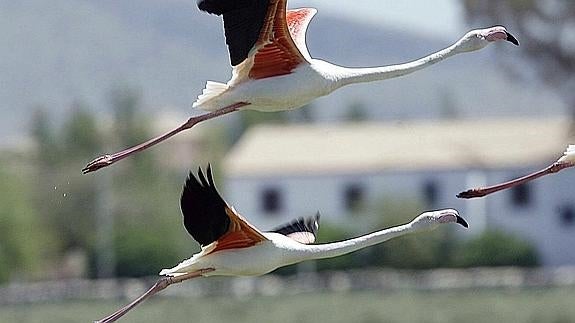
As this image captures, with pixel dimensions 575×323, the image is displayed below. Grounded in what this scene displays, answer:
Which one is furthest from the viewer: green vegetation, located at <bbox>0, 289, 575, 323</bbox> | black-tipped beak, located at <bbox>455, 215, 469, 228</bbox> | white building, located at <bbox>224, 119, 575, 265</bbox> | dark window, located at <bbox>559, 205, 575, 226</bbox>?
dark window, located at <bbox>559, 205, 575, 226</bbox>

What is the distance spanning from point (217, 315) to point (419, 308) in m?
4.24

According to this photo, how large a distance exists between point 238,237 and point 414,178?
5986 cm

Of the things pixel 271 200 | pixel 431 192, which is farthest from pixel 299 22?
pixel 271 200

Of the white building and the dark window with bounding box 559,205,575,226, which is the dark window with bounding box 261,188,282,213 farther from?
the dark window with bounding box 559,205,575,226

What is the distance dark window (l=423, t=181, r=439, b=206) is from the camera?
71250 mm

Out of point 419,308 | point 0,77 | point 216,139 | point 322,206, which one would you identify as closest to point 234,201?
point 322,206

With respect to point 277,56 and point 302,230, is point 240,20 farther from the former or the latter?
point 302,230

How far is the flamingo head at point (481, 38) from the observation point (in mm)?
12219

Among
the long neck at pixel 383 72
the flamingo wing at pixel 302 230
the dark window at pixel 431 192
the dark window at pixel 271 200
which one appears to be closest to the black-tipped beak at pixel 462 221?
the long neck at pixel 383 72

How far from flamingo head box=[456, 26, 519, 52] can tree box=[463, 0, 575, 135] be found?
4537 cm

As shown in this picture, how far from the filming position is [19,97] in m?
176

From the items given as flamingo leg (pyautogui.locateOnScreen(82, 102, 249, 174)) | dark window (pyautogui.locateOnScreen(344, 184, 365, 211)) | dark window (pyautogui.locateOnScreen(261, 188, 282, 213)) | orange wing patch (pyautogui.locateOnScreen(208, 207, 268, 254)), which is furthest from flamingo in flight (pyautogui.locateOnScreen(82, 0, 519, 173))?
dark window (pyautogui.locateOnScreen(261, 188, 282, 213))

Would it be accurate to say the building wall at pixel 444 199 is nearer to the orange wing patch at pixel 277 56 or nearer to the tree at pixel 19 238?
the tree at pixel 19 238

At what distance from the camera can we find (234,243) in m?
12.7
